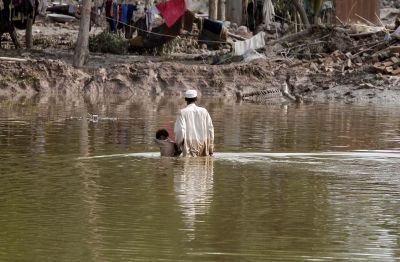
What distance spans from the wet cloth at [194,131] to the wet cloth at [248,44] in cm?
1543

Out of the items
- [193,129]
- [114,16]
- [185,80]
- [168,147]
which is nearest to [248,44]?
[185,80]

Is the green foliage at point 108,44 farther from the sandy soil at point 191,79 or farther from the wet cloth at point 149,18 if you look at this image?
the sandy soil at point 191,79

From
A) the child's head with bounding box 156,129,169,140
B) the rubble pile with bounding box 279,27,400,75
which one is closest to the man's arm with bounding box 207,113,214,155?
the child's head with bounding box 156,129,169,140

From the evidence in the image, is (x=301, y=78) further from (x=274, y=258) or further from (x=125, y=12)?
(x=274, y=258)

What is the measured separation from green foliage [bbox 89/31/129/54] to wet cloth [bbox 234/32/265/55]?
351 centimetres

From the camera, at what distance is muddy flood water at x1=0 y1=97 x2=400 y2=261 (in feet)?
28.9

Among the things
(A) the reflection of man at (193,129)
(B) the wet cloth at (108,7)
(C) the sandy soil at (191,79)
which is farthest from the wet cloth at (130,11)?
(A) the reflection of man at (193,129)

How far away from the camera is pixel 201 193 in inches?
459

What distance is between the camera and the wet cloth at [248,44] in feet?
97.5

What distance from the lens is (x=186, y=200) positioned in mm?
11172

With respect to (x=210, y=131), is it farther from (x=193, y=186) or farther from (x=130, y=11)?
(x=130, y=11)

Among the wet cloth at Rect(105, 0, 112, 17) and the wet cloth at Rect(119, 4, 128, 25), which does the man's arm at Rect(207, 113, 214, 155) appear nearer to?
the wet cloth at Rect(119, 4, 128, 25)

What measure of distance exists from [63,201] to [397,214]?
130 inches

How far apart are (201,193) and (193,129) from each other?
104 inches
